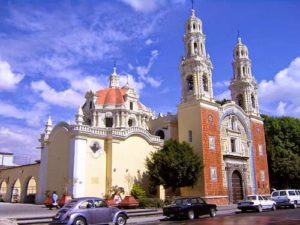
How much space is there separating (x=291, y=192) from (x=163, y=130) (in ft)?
52.5

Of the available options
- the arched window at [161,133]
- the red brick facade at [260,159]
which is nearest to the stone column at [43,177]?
the arched window at [161,133]

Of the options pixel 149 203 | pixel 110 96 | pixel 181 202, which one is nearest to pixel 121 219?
pixel 181 202

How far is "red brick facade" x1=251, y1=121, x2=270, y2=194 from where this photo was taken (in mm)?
42506

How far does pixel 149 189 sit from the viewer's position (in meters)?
34.8

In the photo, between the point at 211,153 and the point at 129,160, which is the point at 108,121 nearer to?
the point at 129,160

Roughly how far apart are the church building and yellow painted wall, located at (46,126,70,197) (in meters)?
0.09

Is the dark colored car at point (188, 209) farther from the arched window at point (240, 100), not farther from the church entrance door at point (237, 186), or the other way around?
the arched window at point (240, 100)

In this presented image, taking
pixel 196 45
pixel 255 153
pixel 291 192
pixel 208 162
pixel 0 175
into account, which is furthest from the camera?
pixel 0 175

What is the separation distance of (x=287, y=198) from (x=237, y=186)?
10.5 meters

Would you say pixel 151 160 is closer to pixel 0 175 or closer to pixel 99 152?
pixel 99 152

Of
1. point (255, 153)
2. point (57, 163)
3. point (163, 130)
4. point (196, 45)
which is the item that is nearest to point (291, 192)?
point (255, 153)

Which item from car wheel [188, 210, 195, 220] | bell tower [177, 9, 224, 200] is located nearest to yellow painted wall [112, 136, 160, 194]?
bell tower [177, 9, 224, 200]

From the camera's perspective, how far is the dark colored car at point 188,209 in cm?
2125

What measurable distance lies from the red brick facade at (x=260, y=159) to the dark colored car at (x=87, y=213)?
2921 cm
